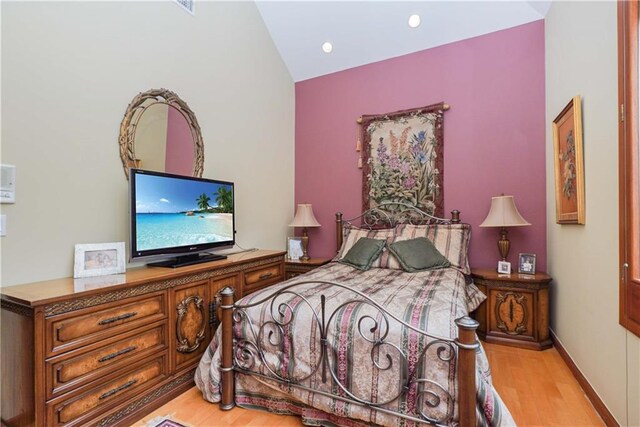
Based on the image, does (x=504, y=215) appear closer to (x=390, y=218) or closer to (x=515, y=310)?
(x=515, y=310)

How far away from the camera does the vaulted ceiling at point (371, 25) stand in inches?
126

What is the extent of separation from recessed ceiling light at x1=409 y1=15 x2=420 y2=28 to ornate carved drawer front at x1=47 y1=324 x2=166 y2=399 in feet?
12.1

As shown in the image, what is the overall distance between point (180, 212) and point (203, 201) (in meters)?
→ 0.26

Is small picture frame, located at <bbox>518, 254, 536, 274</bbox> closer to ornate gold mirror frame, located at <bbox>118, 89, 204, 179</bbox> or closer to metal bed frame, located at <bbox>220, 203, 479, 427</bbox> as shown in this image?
metal bed frame, located at <bbox>220, 203, 479, 427</bbox>

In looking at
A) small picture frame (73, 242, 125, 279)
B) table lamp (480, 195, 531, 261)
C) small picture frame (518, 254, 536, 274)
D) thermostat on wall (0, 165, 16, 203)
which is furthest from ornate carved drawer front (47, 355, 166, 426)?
small picture frame (518, 254, 536, 274)

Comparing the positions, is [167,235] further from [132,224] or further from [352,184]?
[352,184]

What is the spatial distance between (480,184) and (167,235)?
306 cm

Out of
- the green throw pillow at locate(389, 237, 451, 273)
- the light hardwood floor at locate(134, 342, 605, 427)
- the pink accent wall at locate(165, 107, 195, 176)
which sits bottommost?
the light hardwood floor at locate(134, 342, 605, 427)

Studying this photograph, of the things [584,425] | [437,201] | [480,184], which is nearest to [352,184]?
[437,201]

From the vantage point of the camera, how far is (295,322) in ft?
5.83

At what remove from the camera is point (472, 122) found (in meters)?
3.41

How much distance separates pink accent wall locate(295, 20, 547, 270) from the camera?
10.4 feet

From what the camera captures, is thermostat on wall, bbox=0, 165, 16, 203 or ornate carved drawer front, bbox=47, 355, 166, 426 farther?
thermostat on wall, bbox=0, 165, 16, 203

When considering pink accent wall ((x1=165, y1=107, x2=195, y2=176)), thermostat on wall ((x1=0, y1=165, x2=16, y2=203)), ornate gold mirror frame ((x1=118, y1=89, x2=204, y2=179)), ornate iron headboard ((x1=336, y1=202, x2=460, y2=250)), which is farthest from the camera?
ornate iron headboard ((x1=336, y1=202, x2=460, y2=250))
